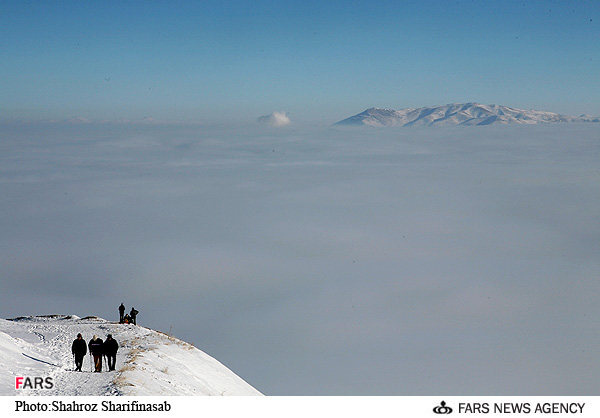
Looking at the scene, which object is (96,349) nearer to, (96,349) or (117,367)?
(96,349)

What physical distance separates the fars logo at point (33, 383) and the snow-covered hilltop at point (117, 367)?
0.03 m

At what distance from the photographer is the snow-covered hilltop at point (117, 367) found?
1302cm

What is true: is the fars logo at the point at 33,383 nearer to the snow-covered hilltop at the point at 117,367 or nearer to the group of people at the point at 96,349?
the snow-covered hilltop at the point at 117,367

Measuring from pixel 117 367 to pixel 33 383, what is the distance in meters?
2.92

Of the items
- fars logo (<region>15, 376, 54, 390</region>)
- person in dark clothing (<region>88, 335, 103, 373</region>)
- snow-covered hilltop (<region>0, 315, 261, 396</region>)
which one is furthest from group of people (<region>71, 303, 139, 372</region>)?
fars logo (<region>15, 376, 54, 390</region>)

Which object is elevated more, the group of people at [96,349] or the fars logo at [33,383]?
the group of people at [96,349]

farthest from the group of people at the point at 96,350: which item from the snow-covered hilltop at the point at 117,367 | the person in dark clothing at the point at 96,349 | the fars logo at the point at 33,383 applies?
the fars logo at the point at 33,383

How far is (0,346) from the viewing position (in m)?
15.7

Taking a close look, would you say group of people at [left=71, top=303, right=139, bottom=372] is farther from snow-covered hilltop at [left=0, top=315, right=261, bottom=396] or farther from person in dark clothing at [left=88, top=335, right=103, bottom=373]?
snow-covered hilltop at [left=0, top=315, right=261, bottom=396]

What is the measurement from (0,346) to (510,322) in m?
180

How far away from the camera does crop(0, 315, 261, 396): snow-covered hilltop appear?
13.0 meters
